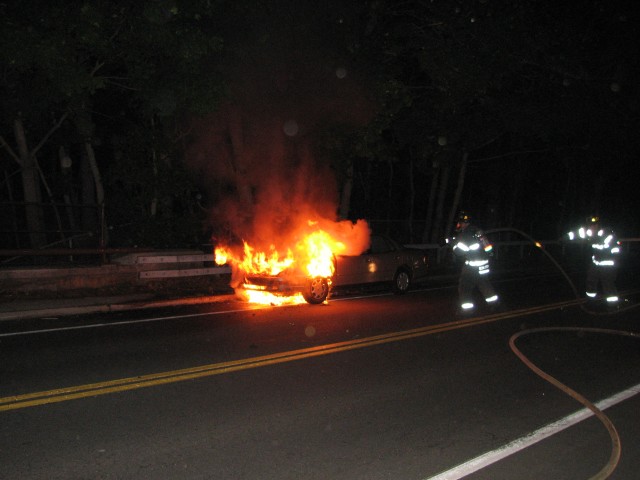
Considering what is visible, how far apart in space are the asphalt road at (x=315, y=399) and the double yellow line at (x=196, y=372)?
0.03 metres

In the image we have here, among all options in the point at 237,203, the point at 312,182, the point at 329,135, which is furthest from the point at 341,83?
the point at 237,203

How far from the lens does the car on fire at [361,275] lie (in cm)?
1103

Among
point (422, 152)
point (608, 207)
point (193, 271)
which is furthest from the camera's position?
point (608, 207)

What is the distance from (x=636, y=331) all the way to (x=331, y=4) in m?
9.88

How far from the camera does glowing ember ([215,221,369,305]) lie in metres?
11.2

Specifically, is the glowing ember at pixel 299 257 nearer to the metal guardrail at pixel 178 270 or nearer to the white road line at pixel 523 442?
the metal guardrail at pixel 178 270

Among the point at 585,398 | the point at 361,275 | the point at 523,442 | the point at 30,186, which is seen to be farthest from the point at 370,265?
the point at 30,186

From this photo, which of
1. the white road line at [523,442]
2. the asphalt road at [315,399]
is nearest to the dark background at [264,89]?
the asphalt road at [315,399]

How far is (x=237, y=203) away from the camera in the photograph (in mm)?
15195

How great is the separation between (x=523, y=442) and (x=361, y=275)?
26.7ft

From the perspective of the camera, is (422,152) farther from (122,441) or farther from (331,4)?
(122,441)

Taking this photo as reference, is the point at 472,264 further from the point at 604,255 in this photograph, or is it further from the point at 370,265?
the point at 370,265

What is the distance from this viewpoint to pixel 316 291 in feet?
37.3

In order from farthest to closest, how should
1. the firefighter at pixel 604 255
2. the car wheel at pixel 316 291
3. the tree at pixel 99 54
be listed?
the car wheel at pixel 316 291 → the firefighter at pixel 604 255 → the tree at pixel 99 54
